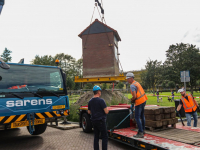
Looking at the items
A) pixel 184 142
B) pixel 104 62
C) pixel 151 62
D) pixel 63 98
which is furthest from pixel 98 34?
pixel 151 62

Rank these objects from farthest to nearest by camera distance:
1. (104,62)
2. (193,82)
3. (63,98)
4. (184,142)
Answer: (193,82), (104,62), (63,98), (184,142)

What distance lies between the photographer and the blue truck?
5.89m

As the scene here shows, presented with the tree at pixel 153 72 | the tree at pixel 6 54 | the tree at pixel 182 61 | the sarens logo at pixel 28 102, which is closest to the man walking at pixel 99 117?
the sarens logo at pixel 28 102

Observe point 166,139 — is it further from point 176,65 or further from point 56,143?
point 176,65

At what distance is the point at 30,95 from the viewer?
6.30 m

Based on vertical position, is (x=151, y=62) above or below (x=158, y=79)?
above

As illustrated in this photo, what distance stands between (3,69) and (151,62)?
49.8 metres

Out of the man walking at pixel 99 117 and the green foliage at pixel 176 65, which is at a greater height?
the green foliage at pixel 176 65

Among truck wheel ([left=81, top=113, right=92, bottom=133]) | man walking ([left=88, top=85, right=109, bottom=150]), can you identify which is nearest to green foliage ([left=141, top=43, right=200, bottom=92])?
truck wheel ([left=81, top=113, right=92, bottom=133])

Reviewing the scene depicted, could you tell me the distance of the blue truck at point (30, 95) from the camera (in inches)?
232

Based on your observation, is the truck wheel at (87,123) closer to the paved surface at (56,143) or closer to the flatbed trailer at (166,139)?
the paved surface at (56,143)

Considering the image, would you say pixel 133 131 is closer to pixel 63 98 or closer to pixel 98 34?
pixel 63 98

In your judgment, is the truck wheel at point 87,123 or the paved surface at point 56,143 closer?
the paved surface at point 56,143

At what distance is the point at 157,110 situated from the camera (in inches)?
233
